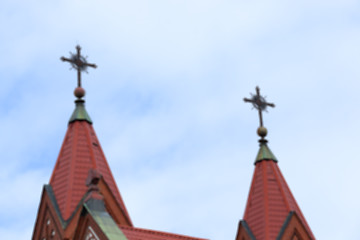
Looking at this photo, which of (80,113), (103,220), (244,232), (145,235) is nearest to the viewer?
(103,220)

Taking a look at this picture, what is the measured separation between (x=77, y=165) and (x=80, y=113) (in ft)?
10.7

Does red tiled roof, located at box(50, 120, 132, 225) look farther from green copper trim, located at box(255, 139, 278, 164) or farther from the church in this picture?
green copper trim, located at box(255, 139, 278, 164)

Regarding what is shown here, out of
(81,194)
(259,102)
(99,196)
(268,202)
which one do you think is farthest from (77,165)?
(259,102)

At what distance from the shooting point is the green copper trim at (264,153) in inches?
1832

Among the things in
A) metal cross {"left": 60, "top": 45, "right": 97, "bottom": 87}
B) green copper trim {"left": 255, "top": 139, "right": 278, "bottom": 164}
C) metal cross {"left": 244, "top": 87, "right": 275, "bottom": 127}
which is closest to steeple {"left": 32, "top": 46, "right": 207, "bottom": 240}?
metal cross {"left": 60, "top": 45, "right": 97, "bottom": 87}

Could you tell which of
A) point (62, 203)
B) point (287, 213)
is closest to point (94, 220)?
point (62, 203)

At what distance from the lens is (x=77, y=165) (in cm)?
4338

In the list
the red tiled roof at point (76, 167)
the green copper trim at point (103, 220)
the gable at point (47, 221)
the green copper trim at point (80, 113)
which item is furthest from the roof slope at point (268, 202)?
the gable at point (47, 221)

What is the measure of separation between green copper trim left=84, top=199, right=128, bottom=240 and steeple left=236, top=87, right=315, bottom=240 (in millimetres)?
8168

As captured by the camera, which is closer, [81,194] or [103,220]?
[103,220]

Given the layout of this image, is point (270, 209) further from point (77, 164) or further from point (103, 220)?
point (103, 220)

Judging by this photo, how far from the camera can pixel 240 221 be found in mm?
44406

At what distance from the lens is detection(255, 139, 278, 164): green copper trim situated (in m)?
46.5

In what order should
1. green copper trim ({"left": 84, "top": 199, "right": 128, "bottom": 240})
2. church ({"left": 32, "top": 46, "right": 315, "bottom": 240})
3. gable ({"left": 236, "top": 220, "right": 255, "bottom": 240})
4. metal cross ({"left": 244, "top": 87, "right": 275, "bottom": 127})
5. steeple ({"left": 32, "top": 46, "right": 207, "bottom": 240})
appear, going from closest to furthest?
1. green copper trim ({"left": 84, "top": 199, "right": 128, "bottom": 240})
2. steeple ({"left": 32, "top": 46, "right": 207, "bottom": 240})
3. church ({"left": 32, "top": 46, "right": 315, "bottom": 240})
4. gable ({"left": 236, "top": 220, "right": 255, "bottom": 240})
5. metal cross ({"left": 244, "top": 87, "right": 275, "bottom": 127})
